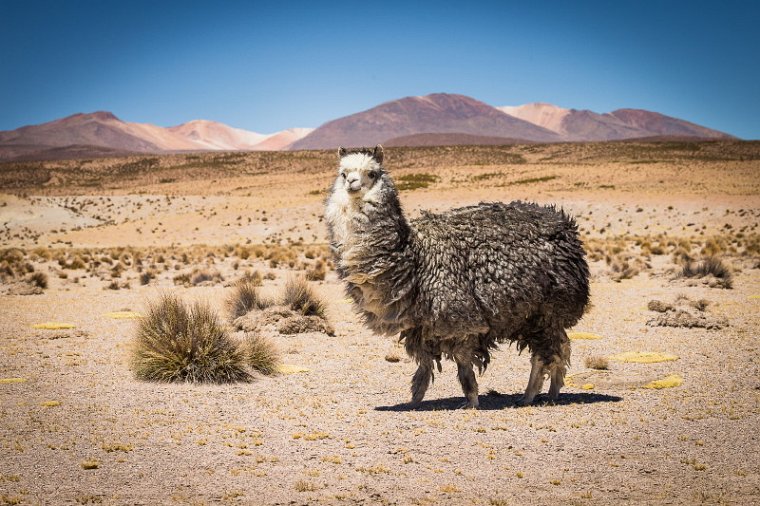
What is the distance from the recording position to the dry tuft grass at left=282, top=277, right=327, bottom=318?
15.1 m

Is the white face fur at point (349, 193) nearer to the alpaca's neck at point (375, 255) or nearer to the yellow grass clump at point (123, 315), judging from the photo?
the alpaca's neck at point (375, 255)

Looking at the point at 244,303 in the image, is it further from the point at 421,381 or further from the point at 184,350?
the point at 421,381

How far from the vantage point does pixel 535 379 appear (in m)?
8.60

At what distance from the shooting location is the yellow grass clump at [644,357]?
428 inches

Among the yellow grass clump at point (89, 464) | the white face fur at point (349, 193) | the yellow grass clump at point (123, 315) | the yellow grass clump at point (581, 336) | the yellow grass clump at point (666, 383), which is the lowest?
the yellow grass clump at point (123, 315)

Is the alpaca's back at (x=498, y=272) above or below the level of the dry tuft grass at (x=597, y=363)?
above

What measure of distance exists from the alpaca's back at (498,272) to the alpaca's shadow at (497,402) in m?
0.85

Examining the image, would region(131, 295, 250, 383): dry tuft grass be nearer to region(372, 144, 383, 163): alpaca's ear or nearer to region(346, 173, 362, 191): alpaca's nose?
region(346, 173, 362, 191): alpaca's nose

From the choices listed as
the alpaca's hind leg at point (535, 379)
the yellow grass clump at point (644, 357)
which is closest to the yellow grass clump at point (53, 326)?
the alpaca's hind leg at point (535, 379)

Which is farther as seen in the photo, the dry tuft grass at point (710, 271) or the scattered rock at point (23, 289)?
the scattered rock at point (23, 289)

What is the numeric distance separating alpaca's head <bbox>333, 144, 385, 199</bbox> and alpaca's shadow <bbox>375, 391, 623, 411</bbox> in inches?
100

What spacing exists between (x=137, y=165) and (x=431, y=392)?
385 ft

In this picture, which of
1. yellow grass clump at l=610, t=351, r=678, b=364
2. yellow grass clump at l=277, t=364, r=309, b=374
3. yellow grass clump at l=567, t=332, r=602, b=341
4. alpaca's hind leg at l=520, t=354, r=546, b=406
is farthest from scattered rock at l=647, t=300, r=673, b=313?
yellow grass clump at l=277, t=364, r=309, b=374

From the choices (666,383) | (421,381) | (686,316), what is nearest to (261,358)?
(421,381)
